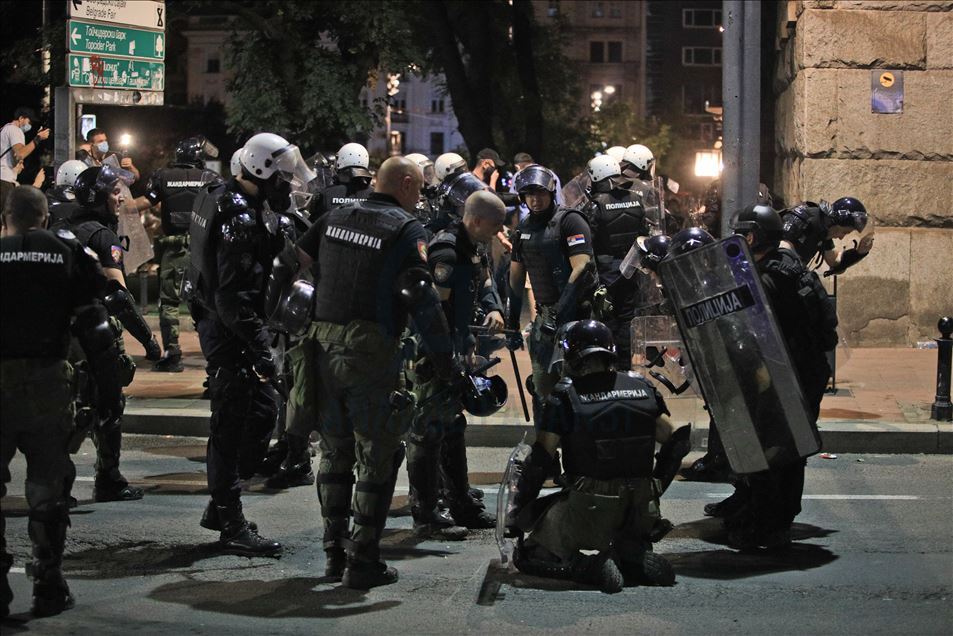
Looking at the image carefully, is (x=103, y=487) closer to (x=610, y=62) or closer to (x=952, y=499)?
(x=952, y=499)

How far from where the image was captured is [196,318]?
7.65m

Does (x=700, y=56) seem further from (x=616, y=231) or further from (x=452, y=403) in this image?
(x=452, y=403)

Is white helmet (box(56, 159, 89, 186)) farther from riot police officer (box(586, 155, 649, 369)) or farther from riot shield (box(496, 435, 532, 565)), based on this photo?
riot shield (box(496, 435, 532, 565))

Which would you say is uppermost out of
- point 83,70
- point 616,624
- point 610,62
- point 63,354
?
point 610,62

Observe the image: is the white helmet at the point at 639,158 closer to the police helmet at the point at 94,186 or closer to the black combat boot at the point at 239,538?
the police helmet at the point at 94,186

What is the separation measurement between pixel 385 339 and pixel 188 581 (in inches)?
59.5

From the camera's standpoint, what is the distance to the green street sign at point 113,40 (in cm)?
1276

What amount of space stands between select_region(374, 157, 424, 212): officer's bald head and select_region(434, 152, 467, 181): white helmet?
2896mm

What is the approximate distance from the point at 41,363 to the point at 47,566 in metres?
0.88

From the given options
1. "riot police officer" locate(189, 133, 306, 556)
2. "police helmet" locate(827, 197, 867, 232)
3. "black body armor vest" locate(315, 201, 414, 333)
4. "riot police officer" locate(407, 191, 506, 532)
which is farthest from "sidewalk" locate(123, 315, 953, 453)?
"black body armor vest" locate(315, 201, 414, 333)

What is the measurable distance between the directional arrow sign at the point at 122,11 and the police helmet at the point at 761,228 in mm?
7616

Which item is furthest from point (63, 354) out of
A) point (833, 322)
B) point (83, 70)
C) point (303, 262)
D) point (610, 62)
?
point (610, 62)

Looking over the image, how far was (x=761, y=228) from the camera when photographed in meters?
7.41

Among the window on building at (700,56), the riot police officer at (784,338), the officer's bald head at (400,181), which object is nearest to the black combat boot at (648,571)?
the riot police officer at (784,338)
